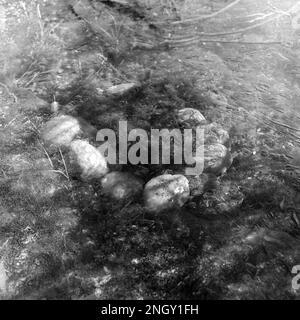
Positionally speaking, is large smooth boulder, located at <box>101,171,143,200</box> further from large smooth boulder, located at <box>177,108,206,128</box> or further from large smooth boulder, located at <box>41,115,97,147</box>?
large smooth boulder, located at <box>177,108,206,128</box>

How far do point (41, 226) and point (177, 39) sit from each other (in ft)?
7.90

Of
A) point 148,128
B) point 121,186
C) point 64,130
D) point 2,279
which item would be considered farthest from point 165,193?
point 2,279

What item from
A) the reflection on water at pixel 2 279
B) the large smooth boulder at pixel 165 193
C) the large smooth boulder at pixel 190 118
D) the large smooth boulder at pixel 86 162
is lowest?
the reflection on water at pixel 2 279

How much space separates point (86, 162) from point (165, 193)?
61 cm

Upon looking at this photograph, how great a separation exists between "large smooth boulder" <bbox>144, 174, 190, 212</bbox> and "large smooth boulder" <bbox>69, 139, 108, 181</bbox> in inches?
14.4

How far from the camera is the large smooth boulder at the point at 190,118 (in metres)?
3.18

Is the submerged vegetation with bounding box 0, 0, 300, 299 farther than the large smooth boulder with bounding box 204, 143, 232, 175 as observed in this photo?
No

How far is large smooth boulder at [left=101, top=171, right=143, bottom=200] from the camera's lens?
2666 millimetres

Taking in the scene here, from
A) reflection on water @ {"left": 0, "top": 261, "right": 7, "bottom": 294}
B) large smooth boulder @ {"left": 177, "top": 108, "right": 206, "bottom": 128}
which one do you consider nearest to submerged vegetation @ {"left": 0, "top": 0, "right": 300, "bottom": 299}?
A: reflection on water @ {"left": 0, "top": 261, "right": 7, "bottom": 294}

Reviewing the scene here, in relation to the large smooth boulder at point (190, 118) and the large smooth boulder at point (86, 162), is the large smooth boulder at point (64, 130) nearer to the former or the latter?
the large smooth boulder at point (86, 162)

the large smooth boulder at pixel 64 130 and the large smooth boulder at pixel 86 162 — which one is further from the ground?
the large smooth boulder at pixel 64 130

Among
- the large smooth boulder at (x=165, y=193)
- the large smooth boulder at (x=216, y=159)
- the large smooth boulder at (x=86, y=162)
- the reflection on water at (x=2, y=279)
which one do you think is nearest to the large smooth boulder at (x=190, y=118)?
the large smooth boulder at (x=216, y=159)

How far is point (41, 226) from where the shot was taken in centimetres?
254

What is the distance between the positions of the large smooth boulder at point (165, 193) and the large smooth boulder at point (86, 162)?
1.20 ft
